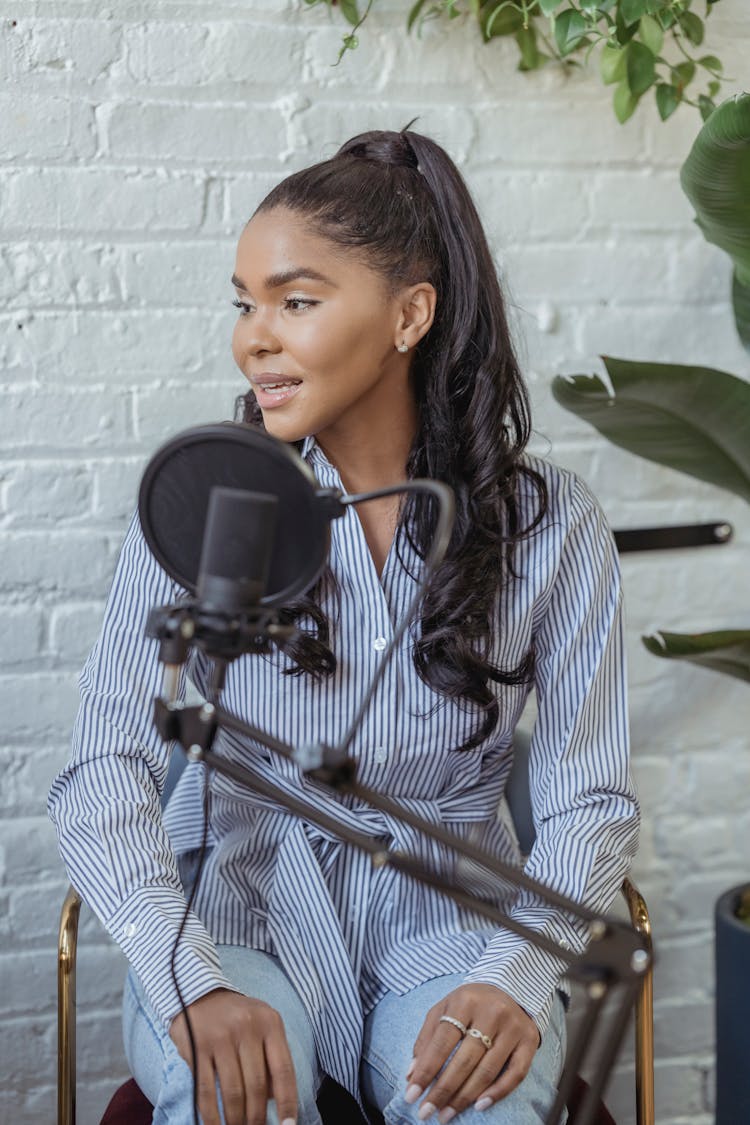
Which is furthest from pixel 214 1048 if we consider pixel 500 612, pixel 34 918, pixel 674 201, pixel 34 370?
pixel 674 201

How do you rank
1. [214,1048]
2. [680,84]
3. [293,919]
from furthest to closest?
[680,84] → [293,919] → [214,1048]

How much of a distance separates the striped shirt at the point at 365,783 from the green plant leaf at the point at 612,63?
0.55 metres

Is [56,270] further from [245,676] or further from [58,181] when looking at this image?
[245,676]

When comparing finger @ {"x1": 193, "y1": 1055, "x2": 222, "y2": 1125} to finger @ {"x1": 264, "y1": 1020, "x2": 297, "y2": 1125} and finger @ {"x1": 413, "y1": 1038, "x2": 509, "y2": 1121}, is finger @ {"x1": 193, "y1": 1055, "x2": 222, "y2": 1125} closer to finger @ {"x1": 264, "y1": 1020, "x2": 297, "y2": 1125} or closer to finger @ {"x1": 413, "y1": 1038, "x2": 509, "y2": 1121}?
finger @ {"x1": 264, "y1": 1020, "x2": 297, "y2": 1125}

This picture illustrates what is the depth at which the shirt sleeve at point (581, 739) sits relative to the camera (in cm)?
131

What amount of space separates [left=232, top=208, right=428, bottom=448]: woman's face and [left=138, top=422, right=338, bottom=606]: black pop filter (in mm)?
534

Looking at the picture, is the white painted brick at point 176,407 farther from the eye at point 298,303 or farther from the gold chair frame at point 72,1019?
the gold chair frame at point 72,1019

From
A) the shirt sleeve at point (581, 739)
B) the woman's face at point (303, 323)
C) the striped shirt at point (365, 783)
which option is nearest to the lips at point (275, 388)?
the woman's face at point (303, 323)

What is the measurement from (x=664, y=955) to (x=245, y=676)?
0.94m

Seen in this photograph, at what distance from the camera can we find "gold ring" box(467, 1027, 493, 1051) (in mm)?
1145

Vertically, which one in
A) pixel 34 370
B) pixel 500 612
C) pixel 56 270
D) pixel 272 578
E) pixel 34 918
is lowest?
pixel 34 918

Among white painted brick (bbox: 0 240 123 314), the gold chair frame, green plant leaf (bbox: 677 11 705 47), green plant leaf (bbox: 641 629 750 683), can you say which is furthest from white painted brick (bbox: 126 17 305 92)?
the gold chair frame

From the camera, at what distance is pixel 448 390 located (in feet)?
4.52

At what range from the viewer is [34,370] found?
1.58 meters
